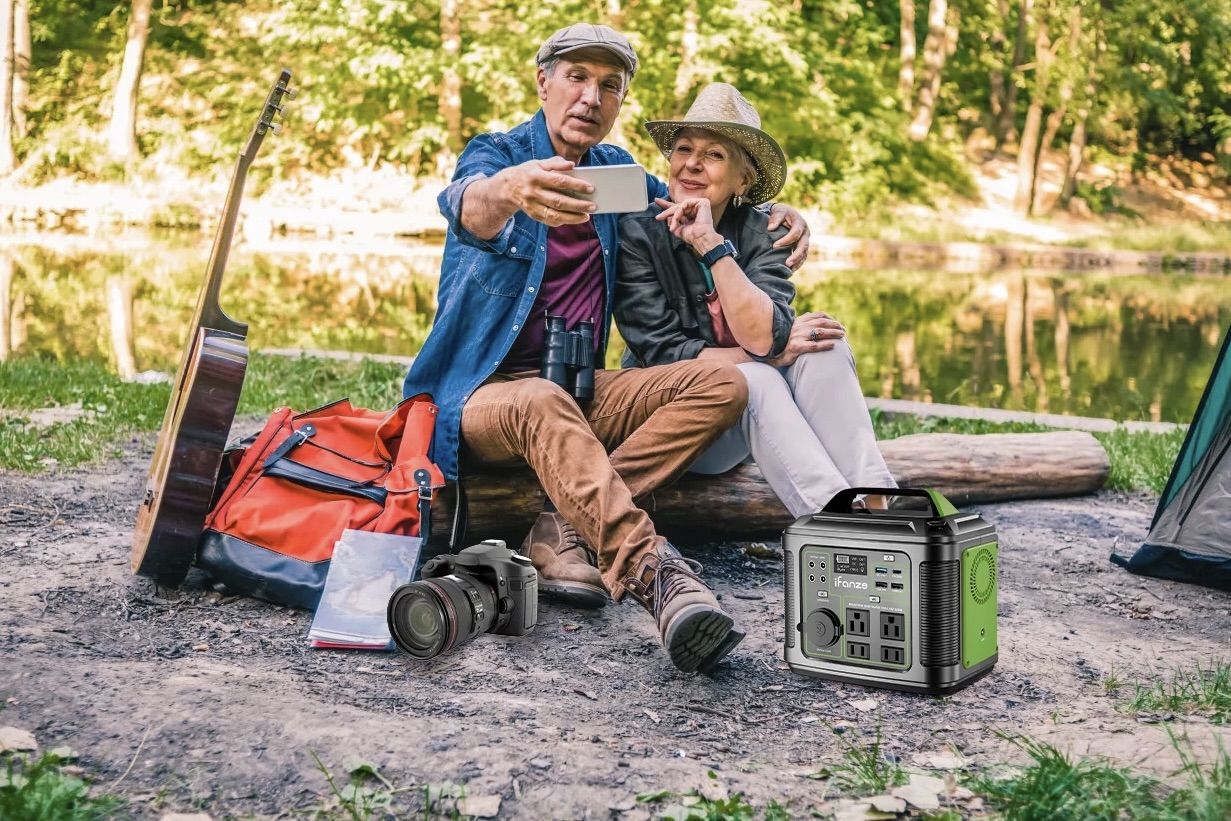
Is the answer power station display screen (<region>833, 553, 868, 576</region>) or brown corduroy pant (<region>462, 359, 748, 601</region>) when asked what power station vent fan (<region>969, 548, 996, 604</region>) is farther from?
brown corduroy pant (<region>462, 359, 748, 601</region>)

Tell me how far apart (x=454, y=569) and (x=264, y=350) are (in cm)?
523

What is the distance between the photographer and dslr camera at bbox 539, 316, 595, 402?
3486mm

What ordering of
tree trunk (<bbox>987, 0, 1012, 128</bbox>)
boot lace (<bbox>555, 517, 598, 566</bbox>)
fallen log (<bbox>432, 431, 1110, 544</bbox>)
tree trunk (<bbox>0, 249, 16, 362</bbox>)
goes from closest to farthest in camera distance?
boot lace (<bbox>555, 517, 598, 566</bbox>)
fallen log (<bbox>432, 431, 1110, 544</bbox>)
tree trunk (<bbox>0, 249, 16, 362</bbox>)
tree trunk (<bbox>987, 0, 1012, 128</bbox>)

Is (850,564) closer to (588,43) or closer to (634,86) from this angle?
(588,43)

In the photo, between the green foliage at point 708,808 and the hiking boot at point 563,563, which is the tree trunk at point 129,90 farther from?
the green foliage at point 708,808

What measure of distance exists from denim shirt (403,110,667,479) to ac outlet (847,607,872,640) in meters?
1.23

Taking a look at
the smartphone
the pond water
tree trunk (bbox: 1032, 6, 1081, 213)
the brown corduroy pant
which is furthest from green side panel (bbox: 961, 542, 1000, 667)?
tree trunk (bbox: 1032, 6, 1081, 213)

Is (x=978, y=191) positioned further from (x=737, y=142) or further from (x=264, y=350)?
(x=737, y=142)

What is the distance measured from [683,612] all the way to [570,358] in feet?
3.24

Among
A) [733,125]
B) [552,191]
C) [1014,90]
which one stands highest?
[1014,90]

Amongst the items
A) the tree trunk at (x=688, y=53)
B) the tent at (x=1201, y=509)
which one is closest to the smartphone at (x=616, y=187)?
the tent at (x=1201, y=509)

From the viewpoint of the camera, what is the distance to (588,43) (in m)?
3.39

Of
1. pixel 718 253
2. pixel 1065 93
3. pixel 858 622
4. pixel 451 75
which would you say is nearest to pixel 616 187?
pixel 718 253

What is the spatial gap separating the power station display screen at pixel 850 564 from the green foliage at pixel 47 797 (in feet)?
5.00
